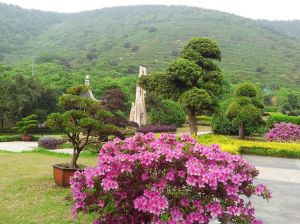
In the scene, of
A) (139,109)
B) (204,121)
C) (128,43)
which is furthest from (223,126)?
(128,43)

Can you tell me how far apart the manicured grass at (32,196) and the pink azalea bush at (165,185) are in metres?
2.07

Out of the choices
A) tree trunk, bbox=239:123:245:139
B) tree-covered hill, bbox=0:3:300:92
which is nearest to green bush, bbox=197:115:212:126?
tree-covered hill, bbox=0:3:300:92

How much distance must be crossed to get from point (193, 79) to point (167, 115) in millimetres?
13338

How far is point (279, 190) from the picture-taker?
9.09 meters

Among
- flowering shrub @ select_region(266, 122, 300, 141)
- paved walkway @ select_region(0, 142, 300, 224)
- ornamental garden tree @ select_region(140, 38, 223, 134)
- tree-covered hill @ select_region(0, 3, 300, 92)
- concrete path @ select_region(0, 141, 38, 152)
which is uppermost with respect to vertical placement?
tree-covered hill @ select_region(0, 3, 300, 92)

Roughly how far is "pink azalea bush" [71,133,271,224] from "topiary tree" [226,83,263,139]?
1463cm

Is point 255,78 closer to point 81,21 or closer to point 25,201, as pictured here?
point 25,201

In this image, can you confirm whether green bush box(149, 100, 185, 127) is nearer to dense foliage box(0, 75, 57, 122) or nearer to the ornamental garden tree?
dense foliage box(0, 75, 57, 122)

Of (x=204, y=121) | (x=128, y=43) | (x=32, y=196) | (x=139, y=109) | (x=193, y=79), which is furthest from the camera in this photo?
(x=128, y=43)

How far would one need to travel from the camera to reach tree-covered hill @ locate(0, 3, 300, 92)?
54.7 metres

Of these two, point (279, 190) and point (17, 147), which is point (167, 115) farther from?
point (279, 190)

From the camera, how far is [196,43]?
1769 cm

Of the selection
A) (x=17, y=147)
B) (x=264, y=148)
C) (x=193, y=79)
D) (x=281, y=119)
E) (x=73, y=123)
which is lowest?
(x=17, y=147)

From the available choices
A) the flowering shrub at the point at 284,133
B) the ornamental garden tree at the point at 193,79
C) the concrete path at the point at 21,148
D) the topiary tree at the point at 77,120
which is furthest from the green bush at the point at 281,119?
the topiary tree at the point at 77,120
